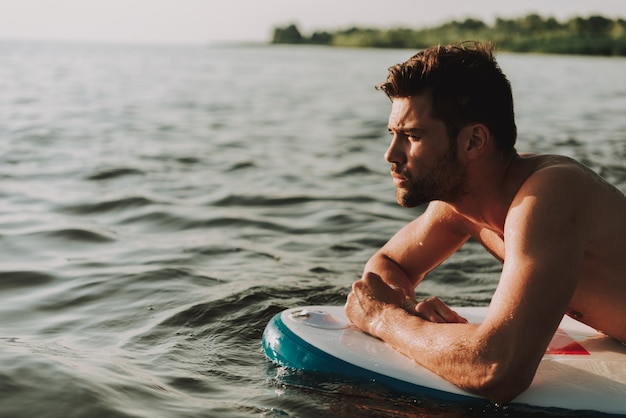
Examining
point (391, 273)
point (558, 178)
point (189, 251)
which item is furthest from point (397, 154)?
point (189, 251)

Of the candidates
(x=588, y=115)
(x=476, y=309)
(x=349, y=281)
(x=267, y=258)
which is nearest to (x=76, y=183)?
(x=267, y=258)

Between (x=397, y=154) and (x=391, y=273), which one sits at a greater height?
(x=397, y=154)

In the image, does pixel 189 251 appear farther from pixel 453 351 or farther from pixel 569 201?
pixel 569 201

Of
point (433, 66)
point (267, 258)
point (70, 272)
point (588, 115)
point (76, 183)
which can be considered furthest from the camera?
point (588, 115)

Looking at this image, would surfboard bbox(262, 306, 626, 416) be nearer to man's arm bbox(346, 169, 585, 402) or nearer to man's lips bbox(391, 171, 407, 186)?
man's arm bbox(346, 169, 585, 402)

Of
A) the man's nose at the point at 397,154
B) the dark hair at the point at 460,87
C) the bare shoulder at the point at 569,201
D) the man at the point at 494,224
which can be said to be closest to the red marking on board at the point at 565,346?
the man at the point at 494,224

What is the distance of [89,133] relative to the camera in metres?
13.8

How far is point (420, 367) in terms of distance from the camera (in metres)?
3.50

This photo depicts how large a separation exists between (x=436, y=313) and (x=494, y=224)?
0.44 meters

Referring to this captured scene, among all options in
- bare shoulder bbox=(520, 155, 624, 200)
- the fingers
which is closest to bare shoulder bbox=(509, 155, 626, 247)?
bare shoulder bbox=(520, 155, 624, 200)

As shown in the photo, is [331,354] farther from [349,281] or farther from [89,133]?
[89,133]

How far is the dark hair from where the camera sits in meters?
3.43

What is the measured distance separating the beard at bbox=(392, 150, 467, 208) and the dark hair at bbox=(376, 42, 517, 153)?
0.37 feet

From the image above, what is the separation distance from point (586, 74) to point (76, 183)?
88.1ft
